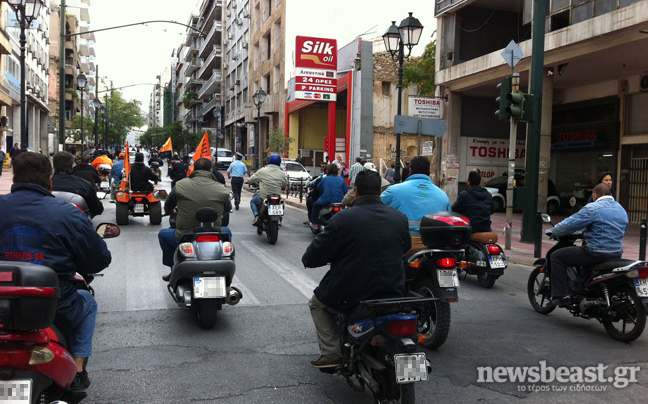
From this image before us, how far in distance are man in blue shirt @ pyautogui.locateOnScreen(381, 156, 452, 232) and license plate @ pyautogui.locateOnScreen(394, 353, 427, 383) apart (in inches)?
105

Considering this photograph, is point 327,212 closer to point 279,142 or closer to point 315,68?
point 315,68

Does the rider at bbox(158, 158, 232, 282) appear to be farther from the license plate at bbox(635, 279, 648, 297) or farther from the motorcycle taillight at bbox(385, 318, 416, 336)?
the license plate at bbox(635, 279, 648, 297)

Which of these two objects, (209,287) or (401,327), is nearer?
(401,327)

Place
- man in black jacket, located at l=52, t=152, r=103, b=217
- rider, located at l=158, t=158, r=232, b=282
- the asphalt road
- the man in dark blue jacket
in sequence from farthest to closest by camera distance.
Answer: man in black jacket, located at l=52, t=152, r=103, b=217
rider, located at l=158, t=158, r=232, b=282
the asphalt road
the man in dark blue jacket

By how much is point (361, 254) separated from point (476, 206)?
17.1 feet

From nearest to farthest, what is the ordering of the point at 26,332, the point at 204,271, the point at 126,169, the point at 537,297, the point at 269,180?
the point at 26,332 → the point at 204,271 → the point at 537,297 → the point at 269,180 → the point at 126,169

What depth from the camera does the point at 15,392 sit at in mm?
2709

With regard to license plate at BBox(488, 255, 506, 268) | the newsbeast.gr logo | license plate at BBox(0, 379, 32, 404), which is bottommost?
the newsbeast.gr logo

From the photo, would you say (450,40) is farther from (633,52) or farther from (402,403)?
(402,403)

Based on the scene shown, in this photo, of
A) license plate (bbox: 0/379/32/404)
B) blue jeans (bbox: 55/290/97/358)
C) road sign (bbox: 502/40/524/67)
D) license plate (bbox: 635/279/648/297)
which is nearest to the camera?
license plate (bbox: 0/379/32/404)

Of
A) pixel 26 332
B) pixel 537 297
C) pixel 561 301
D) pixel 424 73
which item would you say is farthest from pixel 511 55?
pixel 424 73

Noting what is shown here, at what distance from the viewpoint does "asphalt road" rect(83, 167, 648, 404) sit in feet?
14.2

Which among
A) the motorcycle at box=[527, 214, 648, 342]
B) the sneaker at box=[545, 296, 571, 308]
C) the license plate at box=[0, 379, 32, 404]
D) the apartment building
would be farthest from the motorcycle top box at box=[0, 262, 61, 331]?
the apartment building

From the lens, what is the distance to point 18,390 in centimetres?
272
